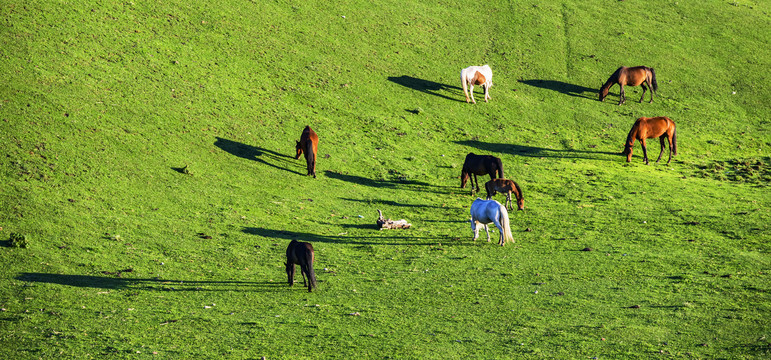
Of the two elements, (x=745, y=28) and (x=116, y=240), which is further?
(x=745, y=28)

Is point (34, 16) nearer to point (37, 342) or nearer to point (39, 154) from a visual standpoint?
point (39, 154)

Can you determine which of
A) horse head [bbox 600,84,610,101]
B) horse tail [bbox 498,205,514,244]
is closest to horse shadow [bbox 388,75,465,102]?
horse head [bbox 600,84,610,101]

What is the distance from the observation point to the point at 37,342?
11336 mm

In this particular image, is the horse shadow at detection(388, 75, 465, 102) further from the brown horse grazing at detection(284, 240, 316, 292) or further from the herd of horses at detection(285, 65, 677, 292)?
the brown horse grazing at detection(284, 240, 316, 292)

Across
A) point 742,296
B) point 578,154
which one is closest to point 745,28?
point 578,154

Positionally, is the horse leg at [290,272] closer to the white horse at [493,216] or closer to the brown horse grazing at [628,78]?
the white horse at [493,216]

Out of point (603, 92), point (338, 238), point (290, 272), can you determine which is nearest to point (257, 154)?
point (338, 238)

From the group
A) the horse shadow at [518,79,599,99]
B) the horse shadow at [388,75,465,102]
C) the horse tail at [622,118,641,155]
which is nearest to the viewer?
the horse tail at [622,118,641,155]

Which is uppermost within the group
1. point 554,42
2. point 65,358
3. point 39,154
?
point 554,42

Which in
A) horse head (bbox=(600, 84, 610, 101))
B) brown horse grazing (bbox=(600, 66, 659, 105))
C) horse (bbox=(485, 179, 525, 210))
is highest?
brown horse grazing (bbox=(600, 66, 659, 105))

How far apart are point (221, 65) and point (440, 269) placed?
17.6m

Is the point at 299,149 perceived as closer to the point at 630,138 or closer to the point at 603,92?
the point at 630,138

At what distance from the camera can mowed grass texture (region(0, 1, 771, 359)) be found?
13023mm

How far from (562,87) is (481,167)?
1450 cm
